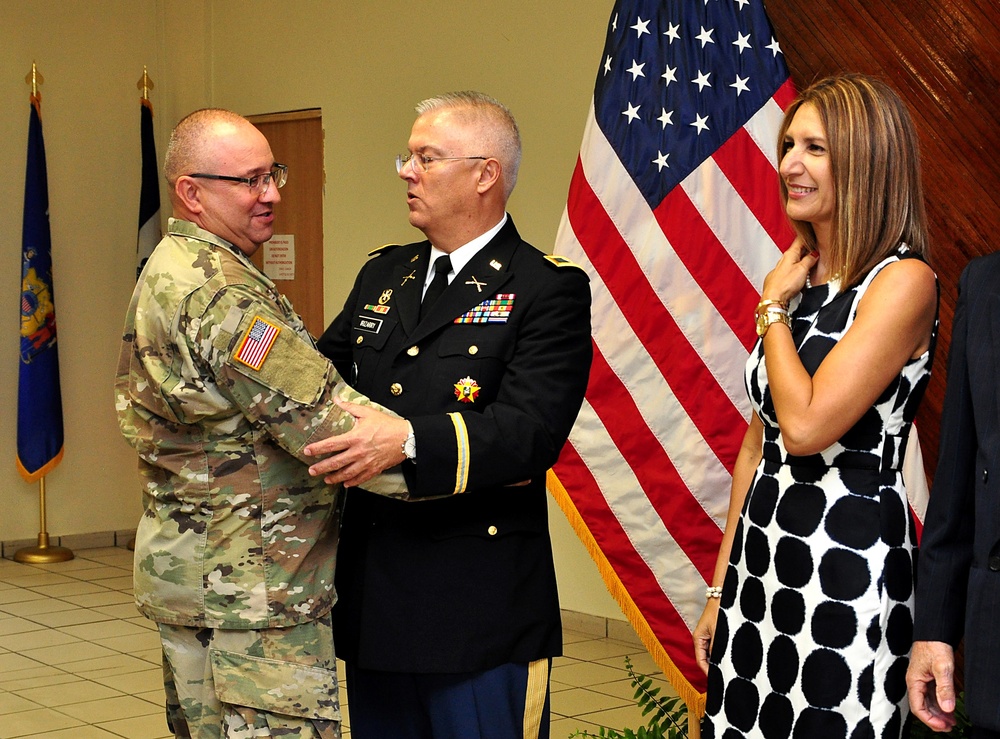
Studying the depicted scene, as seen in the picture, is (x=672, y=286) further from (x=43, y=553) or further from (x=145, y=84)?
(x=43, y=553)

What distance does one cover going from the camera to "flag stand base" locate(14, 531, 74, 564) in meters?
6.78

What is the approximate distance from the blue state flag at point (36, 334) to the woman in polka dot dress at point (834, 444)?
5.49m

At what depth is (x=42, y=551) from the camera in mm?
6836

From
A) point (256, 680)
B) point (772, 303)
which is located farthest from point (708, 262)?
point (256, 680)

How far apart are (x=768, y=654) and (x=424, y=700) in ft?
2.03

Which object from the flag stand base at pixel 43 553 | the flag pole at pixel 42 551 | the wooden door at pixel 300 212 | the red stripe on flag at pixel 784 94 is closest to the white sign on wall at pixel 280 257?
the wooden door at pixel 300 212

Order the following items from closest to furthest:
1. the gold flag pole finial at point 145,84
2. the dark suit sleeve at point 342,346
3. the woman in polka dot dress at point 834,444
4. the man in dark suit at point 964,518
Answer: the man in dark suit at point 964,518
the woman in polka dot dress at point 834,444
the dark suit sleeve at point 342,346
the gold flag pole finial at point 145,84

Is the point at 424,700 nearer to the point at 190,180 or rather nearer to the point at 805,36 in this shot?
the point at 190,180

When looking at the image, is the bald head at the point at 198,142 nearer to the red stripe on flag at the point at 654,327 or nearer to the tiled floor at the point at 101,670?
the red stripe on flag at the point at 654,327

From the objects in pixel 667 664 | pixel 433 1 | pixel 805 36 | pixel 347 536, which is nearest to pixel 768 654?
pixel 347 536

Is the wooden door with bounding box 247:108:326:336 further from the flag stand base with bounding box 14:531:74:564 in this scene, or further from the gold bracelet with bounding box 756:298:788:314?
the gold bracelet with bounding box 756:298:788:314

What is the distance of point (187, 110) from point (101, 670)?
3.65 m

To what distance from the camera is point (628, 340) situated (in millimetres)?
3209

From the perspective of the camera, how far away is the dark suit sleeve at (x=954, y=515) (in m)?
1.61
